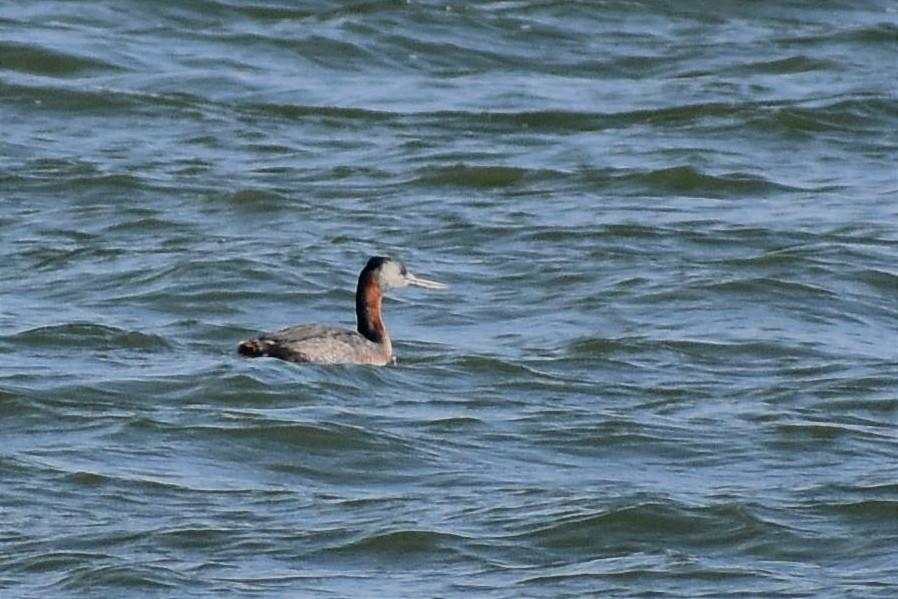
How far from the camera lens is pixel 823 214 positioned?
1539 cm

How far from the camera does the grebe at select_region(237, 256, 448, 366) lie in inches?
453

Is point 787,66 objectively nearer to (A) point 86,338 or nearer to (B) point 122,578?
(A) point 86,338

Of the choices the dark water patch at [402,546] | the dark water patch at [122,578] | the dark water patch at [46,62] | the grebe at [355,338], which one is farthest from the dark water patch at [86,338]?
the dark water patch at [46,62]

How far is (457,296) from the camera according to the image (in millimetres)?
13484

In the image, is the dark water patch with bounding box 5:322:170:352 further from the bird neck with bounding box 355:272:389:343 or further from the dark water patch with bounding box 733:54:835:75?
the dark water patch with bounding box 733:54:835:75

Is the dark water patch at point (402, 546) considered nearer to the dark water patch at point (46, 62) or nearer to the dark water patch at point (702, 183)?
the dark water patch at point (702, 183)

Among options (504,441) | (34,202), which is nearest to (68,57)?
(34,202)

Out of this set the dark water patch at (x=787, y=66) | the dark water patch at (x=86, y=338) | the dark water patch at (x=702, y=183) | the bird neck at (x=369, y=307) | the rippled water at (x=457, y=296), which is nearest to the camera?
the rippled water at (x=457, y=296)

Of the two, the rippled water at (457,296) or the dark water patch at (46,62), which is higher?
the dark water patch at (46,62)

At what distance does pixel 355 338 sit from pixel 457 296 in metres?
1.73

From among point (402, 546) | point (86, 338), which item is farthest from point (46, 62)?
point (402, 546)

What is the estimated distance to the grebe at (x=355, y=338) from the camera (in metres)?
11.5

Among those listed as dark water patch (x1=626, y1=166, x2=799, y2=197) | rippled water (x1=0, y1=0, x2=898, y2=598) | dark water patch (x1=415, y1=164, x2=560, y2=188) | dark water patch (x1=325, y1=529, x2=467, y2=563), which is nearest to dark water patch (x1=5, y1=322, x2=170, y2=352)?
rippled water (x1=0, y1=0, x2=898, y2=598)

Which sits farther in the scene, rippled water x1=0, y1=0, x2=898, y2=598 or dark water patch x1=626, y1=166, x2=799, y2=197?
dark water patch x1=626, y1=166, x2=799, y2=197
